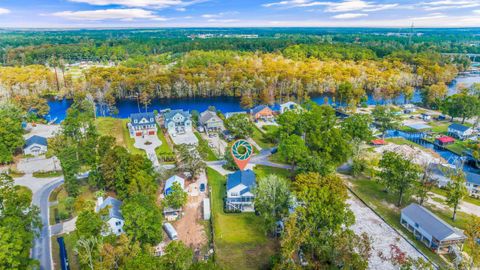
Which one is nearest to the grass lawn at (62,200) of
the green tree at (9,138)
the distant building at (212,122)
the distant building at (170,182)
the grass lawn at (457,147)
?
the distant building at (170,182)

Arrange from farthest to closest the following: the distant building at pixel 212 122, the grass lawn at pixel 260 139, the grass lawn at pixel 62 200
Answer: the distant building at pixel 212 122 → the grass lawn at pixel 260 139 → the grass lawn at pixel 62 200

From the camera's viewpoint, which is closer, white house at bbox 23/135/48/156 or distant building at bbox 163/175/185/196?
distant building at bbox 163/175/185/196

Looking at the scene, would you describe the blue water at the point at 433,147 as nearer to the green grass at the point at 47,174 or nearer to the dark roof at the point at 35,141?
the green grass at the point at 47,174

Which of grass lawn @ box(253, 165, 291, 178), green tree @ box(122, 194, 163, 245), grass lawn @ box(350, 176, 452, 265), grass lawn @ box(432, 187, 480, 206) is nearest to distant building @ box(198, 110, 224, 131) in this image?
grass lawn @ box(253, 165, 291, 178)

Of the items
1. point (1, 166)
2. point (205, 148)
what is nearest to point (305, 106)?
point (205, 148)

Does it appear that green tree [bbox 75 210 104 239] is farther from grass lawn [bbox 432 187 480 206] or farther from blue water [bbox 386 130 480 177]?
blue water [bbox 386 130 480 177]

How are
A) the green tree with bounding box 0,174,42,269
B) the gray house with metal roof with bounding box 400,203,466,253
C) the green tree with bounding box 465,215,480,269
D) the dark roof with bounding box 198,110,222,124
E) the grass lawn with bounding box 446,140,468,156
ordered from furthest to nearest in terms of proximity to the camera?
the dark roof with bounding box 198,110,222,124 < the grass lawn with bounding box 446,140,468,156 < the gray house with metal roof with bounding box 400,203,466,253 < the green tree with bounding box 0,174,42,269 < the green tree with bounding box 465,215,480,269
